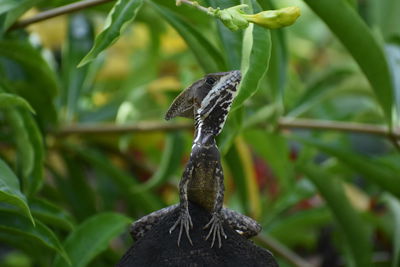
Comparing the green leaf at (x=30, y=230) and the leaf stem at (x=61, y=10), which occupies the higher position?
the leaf stem at (x=61, y=10)

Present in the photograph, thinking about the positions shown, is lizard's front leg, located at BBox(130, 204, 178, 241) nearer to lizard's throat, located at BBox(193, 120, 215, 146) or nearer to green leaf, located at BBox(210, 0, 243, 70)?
lizard's throat, located at BBox(193, 120, 215, 146)

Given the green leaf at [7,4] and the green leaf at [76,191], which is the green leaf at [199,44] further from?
the green leaf at [76,191]

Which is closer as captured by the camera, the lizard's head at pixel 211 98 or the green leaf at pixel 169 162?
the lizard's head at pixel 211 98

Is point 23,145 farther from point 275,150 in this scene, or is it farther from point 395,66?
point 395,66

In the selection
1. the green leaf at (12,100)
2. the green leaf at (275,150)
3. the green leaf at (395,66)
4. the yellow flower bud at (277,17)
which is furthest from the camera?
the green leaf at (275,150)

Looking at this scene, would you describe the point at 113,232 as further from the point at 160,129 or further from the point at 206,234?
the point at 160,129

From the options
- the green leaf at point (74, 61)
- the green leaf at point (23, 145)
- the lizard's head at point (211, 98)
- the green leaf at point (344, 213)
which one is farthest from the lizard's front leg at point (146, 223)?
the green leaf at point (74, 61)

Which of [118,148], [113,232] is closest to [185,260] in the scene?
[113,232]

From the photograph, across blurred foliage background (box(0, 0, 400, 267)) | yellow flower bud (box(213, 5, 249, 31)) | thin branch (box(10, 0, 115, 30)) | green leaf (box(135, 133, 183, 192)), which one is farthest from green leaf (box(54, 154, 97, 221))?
yellow flower bud (box(213, 5, 249, 31))
